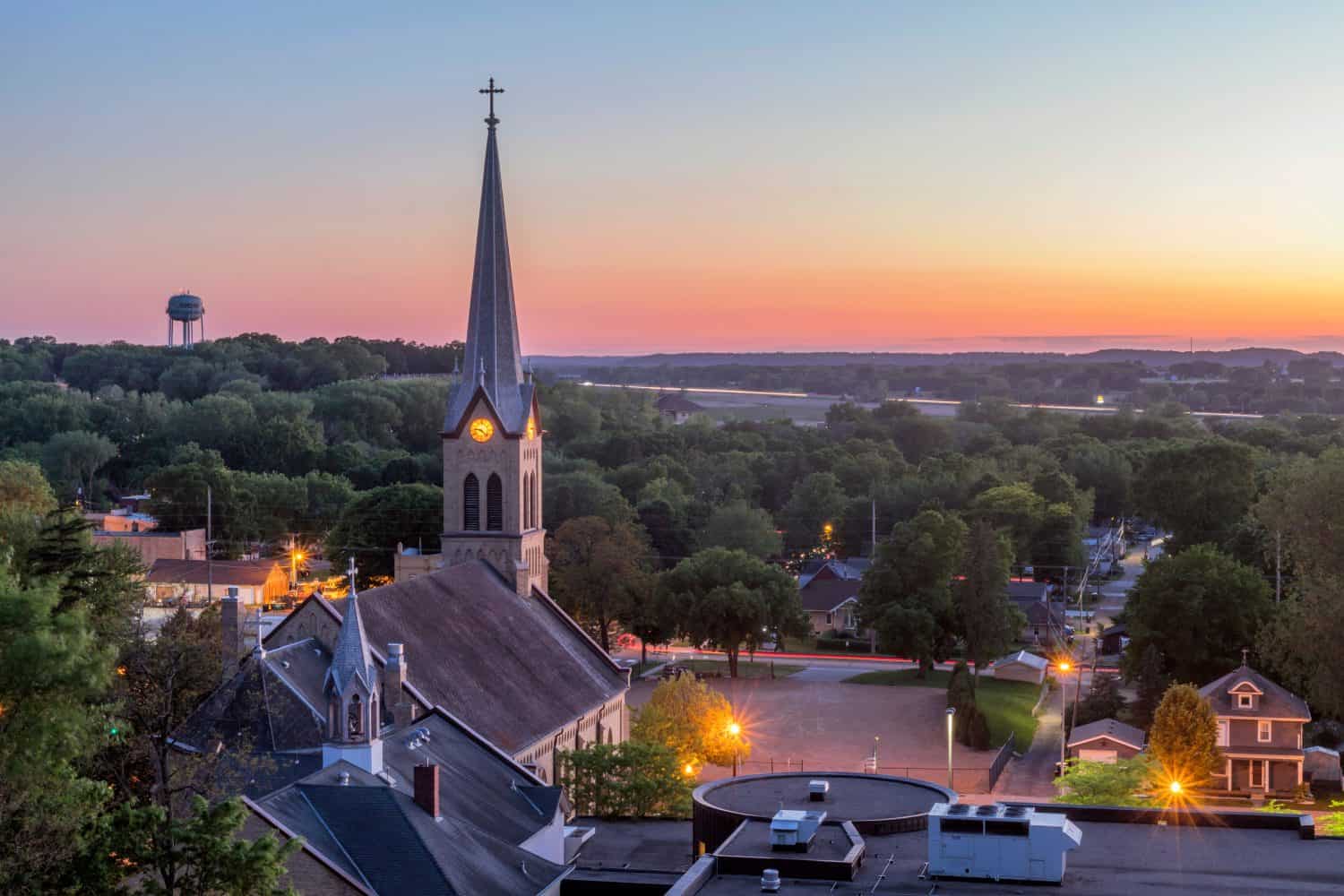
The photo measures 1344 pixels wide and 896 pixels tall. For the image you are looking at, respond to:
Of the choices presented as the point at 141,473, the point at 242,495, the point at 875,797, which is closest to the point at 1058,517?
the point at 242,495

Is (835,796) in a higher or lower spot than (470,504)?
lower

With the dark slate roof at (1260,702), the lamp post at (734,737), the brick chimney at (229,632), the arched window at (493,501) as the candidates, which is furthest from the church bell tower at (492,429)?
the dark slate roof at (1260,702)

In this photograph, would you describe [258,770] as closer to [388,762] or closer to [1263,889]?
[388,762]

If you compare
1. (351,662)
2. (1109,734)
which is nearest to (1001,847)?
(351,662)

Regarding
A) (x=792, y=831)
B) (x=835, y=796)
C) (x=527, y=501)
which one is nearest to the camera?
(x=792, y=831)

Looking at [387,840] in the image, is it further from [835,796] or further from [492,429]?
[492,429]

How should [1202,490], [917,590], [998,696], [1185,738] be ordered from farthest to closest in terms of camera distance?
[1202,490] < [917,590] < [998,696] < [1185,738]
